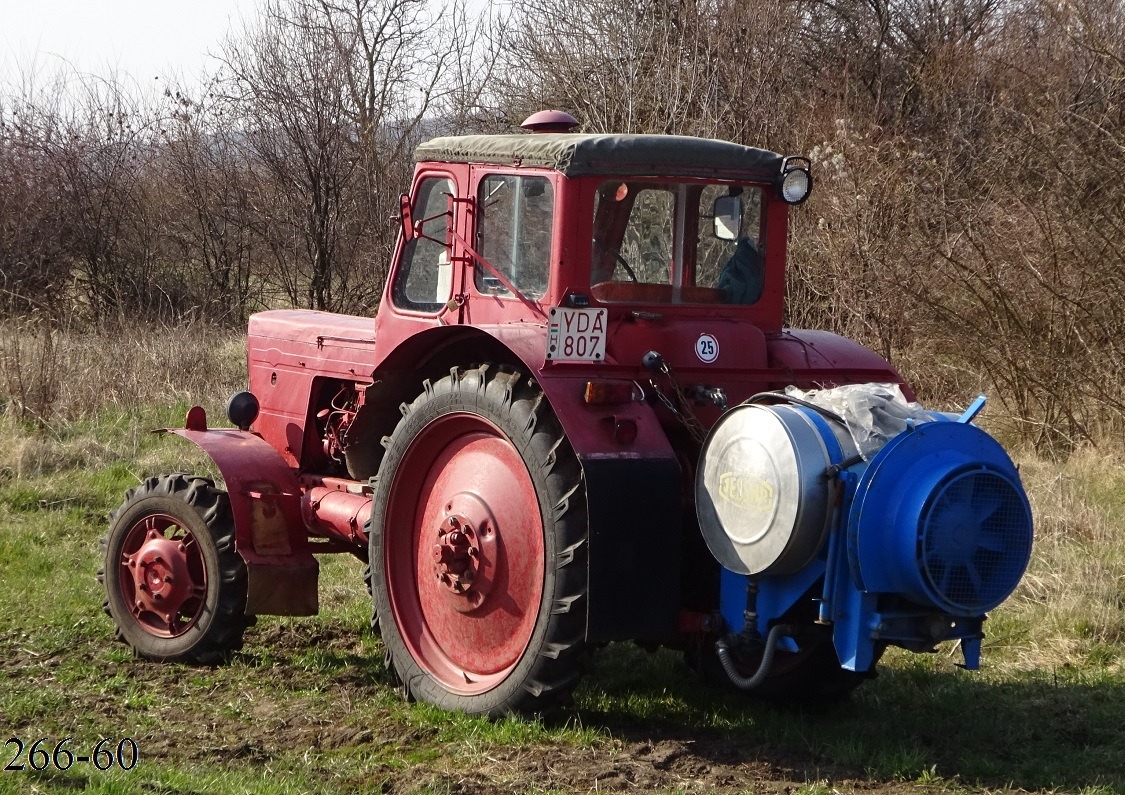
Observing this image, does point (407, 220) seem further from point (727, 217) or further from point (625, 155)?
point (727, 217)

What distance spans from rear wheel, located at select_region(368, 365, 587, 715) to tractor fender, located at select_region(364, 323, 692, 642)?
0.39 feet

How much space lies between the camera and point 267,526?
6.10 m

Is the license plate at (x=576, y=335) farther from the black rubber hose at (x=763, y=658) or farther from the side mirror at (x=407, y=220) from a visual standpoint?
the side mirror at (x=407, y=220)

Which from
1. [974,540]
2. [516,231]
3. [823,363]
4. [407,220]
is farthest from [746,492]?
[407,220]

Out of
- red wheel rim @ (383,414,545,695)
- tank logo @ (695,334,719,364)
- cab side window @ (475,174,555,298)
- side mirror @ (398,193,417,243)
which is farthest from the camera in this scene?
side mirror @ (398,193,417,243)

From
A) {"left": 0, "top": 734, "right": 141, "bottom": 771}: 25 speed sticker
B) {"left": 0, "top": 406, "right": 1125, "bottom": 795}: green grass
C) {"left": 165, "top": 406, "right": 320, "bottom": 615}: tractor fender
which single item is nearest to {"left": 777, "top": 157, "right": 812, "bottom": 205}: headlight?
{"left": 0, "top": 406, "right": 1125, "bottom": 795}: green grass

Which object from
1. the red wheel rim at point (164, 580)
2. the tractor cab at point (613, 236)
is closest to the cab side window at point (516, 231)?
the tractor cab at point (613, 236)

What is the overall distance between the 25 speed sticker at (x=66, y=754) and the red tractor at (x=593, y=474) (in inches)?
44.7

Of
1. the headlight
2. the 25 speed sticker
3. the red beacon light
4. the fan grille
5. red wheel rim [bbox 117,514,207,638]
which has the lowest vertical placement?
the 25 speed sticker

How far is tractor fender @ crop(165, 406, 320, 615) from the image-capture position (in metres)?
5.90

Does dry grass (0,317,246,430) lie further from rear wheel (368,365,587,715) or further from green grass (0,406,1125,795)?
rear wheel (368,365,587,715)

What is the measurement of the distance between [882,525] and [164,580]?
3.56m

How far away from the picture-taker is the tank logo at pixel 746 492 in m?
4.38

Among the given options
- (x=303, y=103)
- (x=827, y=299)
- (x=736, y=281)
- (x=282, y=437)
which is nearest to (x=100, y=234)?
(x=303, y=103)
